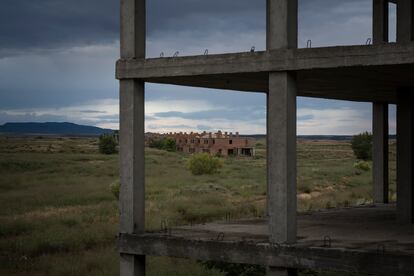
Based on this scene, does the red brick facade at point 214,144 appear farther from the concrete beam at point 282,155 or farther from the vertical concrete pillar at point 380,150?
the concrete beam at point 282,155

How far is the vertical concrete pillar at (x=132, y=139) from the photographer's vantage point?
13.8m

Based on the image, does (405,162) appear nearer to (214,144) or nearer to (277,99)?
(277,99)

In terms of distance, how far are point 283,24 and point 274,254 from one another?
3838 millimetres

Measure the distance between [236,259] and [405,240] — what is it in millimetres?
3100

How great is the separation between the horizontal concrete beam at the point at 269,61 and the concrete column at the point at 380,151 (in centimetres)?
1051

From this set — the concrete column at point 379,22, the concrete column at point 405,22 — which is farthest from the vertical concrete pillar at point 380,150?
the concrete column at point 405,22

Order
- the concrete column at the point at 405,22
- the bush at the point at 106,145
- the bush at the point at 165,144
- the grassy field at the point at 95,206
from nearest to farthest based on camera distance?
1. the concrete column at the point at 405,22
2. the grassy field at the point at 95,206
3. the bush at the point at 106,145
4. the bush at the point at 165,144

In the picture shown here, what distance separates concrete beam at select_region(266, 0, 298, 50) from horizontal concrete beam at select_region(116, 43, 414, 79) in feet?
0.49

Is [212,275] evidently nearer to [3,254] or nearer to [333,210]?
[333,210]

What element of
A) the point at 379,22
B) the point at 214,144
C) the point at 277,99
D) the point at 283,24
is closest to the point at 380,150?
the point at 379,22

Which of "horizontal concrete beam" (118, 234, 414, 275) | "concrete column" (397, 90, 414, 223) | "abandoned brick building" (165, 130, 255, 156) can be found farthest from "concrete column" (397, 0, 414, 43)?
"abandoned brick building" (165, 130, 255, 156)

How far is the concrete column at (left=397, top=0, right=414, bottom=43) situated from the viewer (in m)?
14.4

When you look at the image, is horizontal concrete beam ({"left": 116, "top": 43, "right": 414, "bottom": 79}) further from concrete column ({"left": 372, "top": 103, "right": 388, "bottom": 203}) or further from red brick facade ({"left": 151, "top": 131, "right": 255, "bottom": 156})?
red brick facade ({"left": 151, "top": 131, "right": 255, "bottom": 156})

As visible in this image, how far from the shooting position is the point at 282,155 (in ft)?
39.5
